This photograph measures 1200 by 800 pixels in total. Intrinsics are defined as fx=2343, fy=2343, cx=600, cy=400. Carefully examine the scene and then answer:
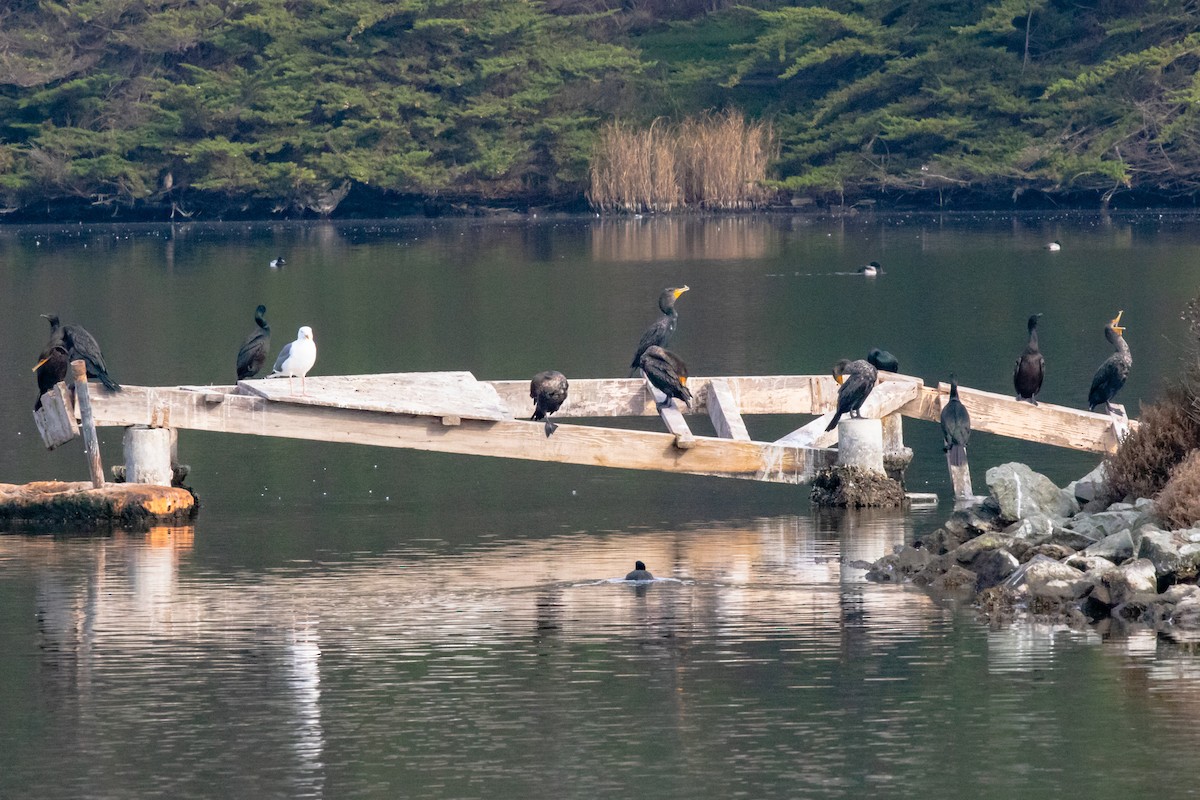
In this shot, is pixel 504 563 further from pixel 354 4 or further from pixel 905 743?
pixel 354 4

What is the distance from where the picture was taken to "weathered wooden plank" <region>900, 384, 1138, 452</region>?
825 inches

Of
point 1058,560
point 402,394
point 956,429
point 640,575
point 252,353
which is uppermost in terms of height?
point 252,353

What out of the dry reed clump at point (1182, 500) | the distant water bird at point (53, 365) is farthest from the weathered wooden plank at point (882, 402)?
the distant water bird at point (53, 365)

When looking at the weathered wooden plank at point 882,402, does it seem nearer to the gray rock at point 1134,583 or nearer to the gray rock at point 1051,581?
the gray rock at point 1051,581

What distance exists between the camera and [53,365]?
789 inches

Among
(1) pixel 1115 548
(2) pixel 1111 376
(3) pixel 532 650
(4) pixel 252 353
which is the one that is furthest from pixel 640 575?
(2) pixel 1111 376

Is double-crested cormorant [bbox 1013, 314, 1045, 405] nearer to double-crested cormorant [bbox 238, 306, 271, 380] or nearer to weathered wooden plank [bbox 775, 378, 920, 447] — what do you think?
weathered wooden plank [bbox 775, 378, 920, 447]

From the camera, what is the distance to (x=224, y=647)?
14.7 metres

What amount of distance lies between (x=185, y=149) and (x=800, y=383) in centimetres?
6264

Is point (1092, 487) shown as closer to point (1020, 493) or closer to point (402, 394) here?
point (1020, 493)

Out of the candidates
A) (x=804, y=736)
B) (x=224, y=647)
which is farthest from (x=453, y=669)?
(x=804, y=736)

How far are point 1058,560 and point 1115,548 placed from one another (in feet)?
1.28

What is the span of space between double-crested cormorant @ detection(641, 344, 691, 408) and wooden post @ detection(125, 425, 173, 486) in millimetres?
4352

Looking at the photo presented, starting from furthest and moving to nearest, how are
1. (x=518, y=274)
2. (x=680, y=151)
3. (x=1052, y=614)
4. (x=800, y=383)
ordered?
(x=680, y=151), (x=518, y=274), (x=800, y=383), (x=1052, y=614)
